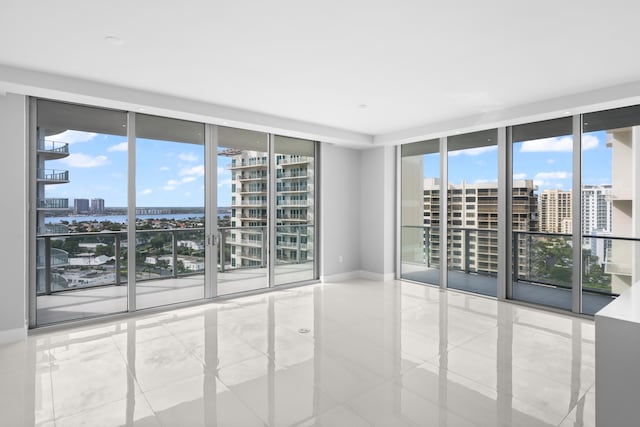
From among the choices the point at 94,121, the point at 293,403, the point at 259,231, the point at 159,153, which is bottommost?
the point at 293,403

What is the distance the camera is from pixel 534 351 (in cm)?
342

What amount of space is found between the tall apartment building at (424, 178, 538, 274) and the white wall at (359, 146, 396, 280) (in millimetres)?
728

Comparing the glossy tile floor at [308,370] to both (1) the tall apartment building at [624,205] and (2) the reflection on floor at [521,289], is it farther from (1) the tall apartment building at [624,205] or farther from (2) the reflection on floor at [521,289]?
(1) the tall apartment building at [624,205]

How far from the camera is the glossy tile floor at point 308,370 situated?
7.87ft

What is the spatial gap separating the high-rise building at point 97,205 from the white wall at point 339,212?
138 inches

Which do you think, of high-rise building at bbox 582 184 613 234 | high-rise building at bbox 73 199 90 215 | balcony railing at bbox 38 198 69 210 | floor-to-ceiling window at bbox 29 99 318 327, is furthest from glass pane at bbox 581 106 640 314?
balcony railing at bbox 38 198 69 210

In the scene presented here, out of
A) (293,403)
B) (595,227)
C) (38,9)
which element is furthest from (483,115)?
(38,9)

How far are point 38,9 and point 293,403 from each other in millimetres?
3284

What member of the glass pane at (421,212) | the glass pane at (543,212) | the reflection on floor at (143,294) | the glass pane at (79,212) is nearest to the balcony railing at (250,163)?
the glass pane at (79,212)

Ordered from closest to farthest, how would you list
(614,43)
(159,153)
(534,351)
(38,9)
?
(38,9) → (614,43) → (534,351) → (159,153)

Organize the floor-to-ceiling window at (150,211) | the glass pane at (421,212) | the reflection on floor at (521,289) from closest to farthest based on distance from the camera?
1. the floor-to-ceiling window at (150,211)
2. the reflection on floor at (521,289)
3. the glass pane at (421,212)

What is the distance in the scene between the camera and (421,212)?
6.51 metres

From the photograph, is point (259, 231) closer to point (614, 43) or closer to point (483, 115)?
point (483, 115)

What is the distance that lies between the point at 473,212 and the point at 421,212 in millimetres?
988
